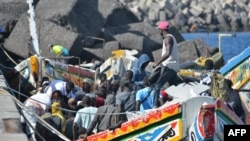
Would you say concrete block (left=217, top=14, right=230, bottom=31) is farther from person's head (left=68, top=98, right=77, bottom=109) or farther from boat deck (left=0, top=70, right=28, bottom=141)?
boat deck (left=0, top=70, right=28, bottom=141)

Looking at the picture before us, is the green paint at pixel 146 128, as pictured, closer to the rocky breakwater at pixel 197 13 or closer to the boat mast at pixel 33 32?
the boat mast at pixel 33 32

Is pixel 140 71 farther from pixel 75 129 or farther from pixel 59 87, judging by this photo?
pixel 75 129

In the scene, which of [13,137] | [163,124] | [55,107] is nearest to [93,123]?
[55,107]

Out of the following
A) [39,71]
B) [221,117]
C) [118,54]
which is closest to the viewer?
[221,117]

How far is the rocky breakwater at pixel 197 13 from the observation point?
7650 centimetres

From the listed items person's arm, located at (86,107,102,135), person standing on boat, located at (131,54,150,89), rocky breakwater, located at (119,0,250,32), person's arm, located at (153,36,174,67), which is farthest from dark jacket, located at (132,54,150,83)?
rocky breakwater, located at (119,0,250,32)

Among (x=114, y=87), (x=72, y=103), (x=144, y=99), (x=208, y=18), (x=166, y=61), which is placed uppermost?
(x=166, y=61)

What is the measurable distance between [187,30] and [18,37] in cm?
5553

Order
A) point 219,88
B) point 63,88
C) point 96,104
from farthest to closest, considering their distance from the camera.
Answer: point 63,88
point 96,104
point 219,88

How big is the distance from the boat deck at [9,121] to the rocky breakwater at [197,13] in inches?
2329

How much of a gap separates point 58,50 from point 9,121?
846cm

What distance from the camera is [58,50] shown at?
21375mm

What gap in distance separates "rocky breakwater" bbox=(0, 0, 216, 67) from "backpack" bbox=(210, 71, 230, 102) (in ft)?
22.6

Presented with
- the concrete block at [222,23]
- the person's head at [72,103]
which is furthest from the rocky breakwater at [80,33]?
the concrete block at [222,23]
